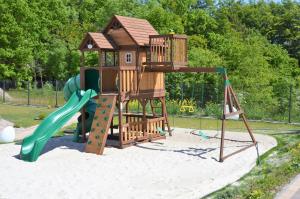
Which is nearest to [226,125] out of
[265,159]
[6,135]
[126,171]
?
[265,159]

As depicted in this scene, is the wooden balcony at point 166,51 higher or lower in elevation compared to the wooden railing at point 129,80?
higher

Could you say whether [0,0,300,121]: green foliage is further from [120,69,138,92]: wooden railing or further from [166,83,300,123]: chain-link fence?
[120,69,138,92]: wooden railing

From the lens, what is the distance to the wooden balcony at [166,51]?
14.7 metres

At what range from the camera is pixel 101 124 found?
14.2 meters

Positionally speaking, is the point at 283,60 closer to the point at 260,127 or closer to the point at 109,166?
the point at 260,127

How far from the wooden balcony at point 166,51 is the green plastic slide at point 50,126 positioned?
2.34 metres

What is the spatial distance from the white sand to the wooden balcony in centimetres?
275

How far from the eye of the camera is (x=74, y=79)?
16.2 metres

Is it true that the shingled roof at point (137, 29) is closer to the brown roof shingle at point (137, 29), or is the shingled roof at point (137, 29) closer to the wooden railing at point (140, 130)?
the brown roof shingle at point (137, 29)

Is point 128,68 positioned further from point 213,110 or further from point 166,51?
point 213,110

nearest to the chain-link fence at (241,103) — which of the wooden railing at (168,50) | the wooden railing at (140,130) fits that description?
the wooden railing at (140,130)

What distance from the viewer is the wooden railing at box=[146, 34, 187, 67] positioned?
1467cm

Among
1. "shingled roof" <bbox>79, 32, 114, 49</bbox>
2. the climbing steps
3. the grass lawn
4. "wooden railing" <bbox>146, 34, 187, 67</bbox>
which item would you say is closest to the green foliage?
the grass lawn

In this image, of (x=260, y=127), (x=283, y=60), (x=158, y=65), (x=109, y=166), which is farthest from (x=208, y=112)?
(x=283, y=60)
